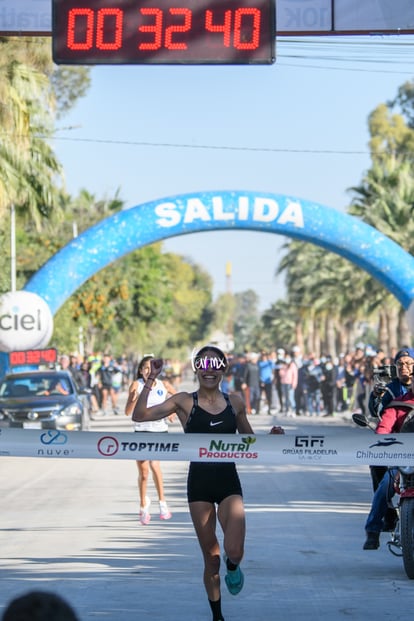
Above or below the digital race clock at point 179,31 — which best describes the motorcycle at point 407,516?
below

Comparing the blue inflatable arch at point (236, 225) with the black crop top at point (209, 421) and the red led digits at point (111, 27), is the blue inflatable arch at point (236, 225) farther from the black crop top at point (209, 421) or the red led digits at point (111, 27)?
the black crop top at point (209, 421)

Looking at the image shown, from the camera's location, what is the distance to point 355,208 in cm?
5828

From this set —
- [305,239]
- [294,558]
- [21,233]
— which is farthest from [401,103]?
[294,558]

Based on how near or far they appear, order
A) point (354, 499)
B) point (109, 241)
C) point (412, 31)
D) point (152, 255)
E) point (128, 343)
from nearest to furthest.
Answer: point (412, 31) < point (354, 499) < point (109, 241) < point (152, 255) < point (128, 343)

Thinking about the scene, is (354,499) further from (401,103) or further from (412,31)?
(401,103)

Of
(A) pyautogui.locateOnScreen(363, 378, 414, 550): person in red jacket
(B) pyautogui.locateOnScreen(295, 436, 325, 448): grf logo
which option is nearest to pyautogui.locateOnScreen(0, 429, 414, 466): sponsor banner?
(B) pyautogui.locateOnScreen(295, 436, 325, 448): grf logo

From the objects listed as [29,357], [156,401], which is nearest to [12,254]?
[29,357]

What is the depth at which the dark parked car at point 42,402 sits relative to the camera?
24891 millimetres

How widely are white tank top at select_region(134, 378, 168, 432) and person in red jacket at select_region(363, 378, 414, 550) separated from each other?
3.46 m

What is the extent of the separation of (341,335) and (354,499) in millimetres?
70644

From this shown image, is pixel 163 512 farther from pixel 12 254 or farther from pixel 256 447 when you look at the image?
pixel 12 254

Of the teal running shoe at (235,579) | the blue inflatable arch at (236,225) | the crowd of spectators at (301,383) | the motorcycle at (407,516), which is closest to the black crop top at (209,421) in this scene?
the teal running shoe at (235,579)

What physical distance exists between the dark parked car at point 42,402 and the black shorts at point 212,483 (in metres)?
16.0

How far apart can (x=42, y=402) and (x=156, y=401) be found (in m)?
11.3
